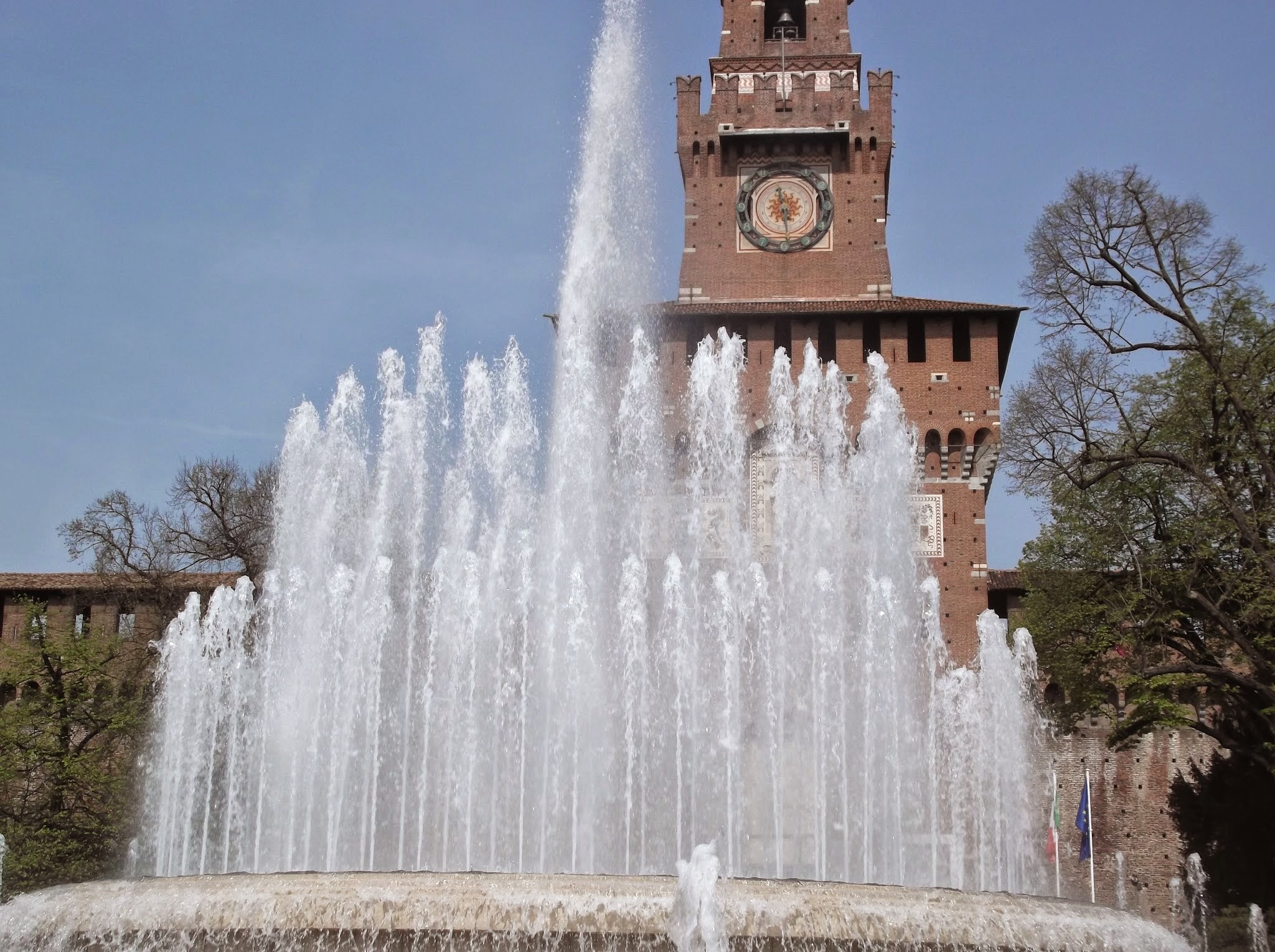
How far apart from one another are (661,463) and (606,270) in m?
3.89

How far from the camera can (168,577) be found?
32250 millimetres

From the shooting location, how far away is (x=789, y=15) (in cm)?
3625

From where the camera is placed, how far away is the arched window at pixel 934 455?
97.3ft

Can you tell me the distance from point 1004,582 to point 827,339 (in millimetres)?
7271

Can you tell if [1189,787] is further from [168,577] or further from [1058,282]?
[168,577]

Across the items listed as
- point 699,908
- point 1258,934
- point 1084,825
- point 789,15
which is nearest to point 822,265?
point 789,15

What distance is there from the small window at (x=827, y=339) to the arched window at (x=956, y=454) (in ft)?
10.3

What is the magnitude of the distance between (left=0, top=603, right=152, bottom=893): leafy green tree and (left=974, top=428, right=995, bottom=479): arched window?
17.1m

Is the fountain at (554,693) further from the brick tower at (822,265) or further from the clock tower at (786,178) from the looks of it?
the clock tower at (786,178)

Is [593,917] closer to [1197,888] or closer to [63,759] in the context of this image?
[63,759]

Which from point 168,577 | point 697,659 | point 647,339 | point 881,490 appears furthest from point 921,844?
point 168,577

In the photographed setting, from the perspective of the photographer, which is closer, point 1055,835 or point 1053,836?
point 1055,835

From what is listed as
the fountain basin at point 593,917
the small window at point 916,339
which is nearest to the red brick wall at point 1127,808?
the small window at point 916,339

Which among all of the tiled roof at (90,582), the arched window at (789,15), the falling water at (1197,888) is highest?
the arched window at (789,15)
